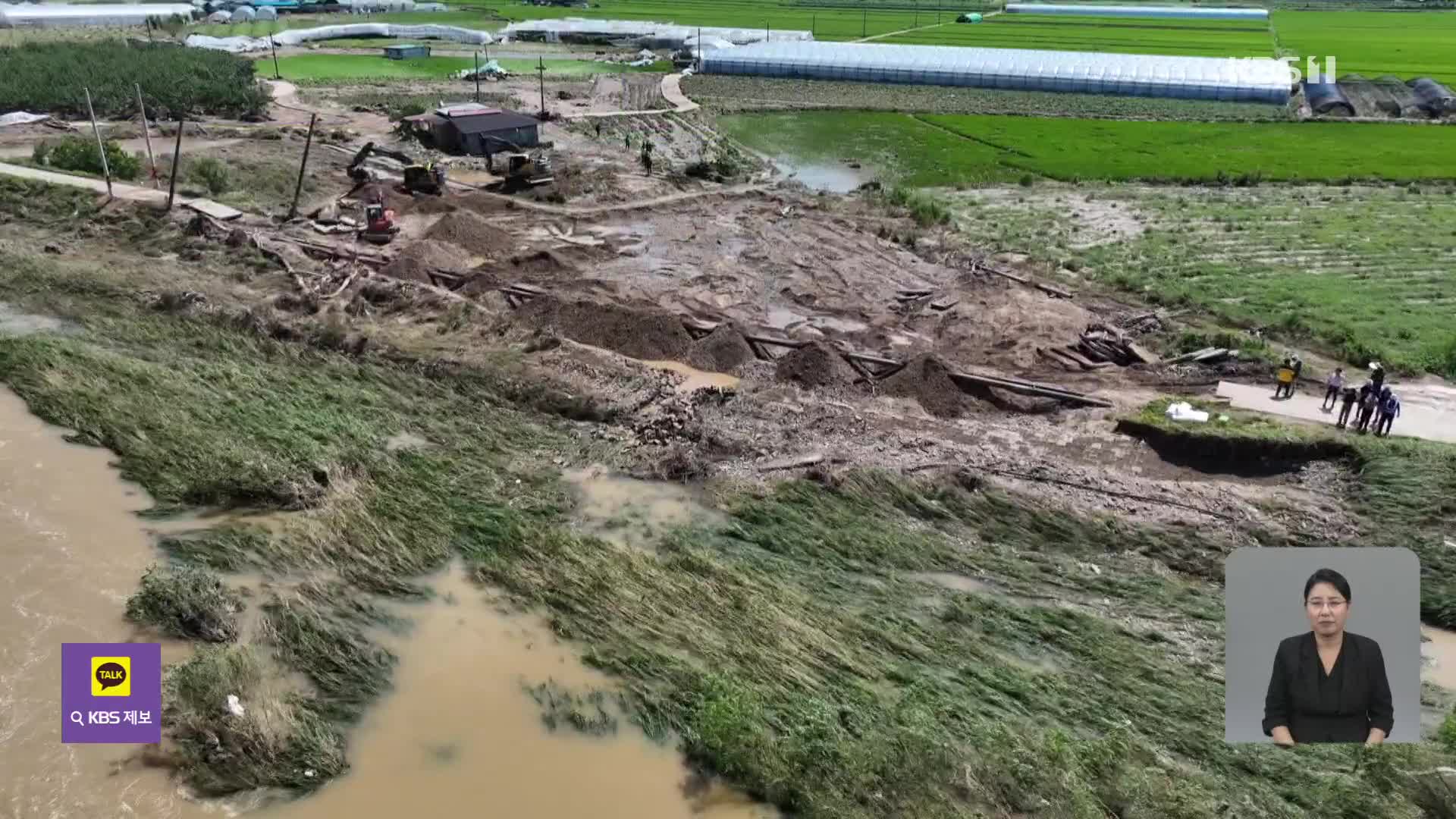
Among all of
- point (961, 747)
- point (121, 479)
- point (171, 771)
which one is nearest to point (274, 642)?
point (171, 771)

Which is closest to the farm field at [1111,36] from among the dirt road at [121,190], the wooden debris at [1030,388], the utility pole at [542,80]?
the utility pole at [542,80]

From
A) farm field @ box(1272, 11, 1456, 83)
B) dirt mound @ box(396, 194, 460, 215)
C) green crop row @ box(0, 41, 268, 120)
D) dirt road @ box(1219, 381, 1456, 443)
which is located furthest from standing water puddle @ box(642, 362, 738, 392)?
farm field @ box(1272, 11, 1456, 83)

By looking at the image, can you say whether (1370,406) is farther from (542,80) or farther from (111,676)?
(542,80)

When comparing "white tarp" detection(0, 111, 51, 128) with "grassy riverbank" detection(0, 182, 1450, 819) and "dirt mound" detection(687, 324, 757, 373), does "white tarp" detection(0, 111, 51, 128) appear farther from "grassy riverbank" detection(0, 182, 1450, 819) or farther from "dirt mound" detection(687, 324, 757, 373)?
"dirt mound" detection(687, 324, 757, 373)

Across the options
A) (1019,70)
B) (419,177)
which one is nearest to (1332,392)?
(419,177)

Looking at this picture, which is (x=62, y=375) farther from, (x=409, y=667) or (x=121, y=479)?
(x=409, y=667)

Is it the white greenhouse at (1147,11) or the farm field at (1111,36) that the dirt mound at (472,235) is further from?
the white greenhouse at (1147,11)
